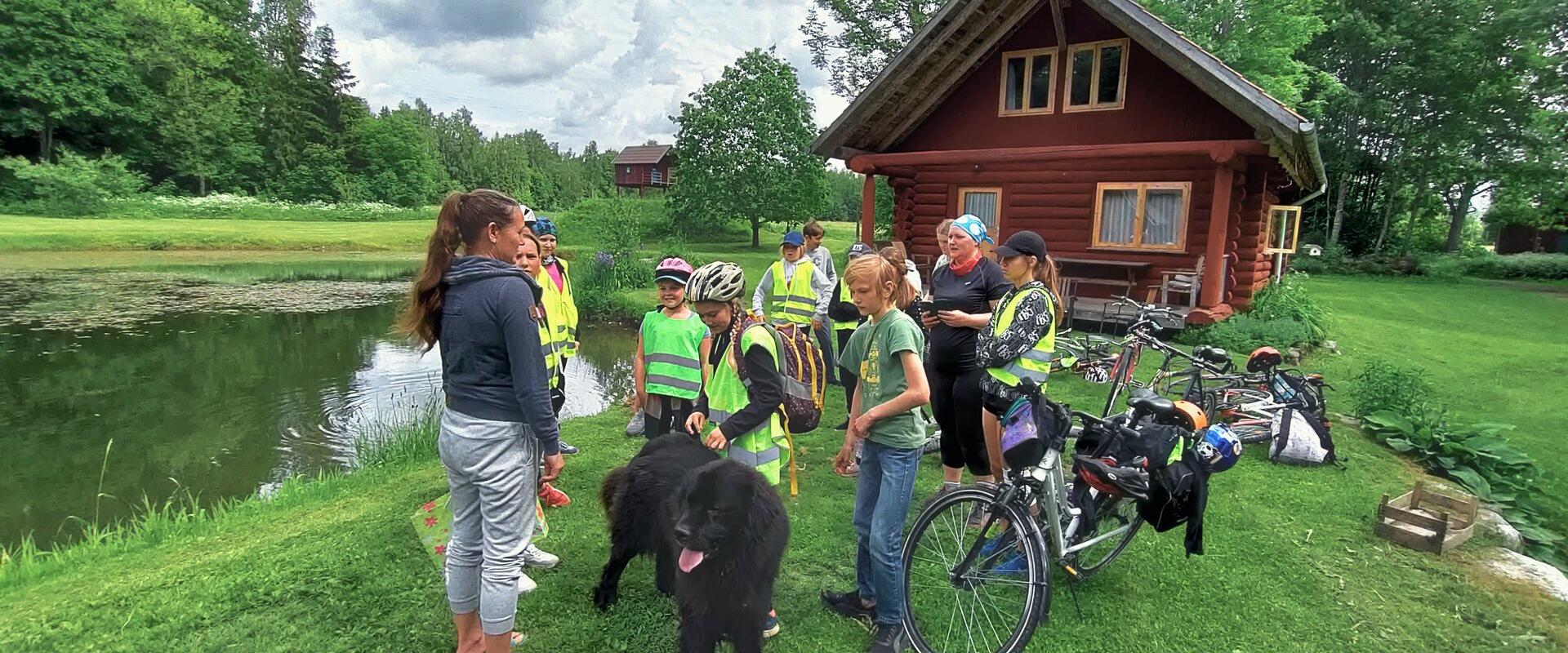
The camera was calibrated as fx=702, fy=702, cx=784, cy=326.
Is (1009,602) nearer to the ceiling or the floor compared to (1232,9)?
nearer to the floor

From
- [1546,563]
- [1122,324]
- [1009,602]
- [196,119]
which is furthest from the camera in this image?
[196,119]

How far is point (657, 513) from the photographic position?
313 cm

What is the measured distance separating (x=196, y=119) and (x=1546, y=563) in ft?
177

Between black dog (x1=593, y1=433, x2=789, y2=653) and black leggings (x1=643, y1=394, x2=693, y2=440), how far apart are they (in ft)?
2.80

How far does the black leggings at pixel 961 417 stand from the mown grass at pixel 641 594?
0.82 m

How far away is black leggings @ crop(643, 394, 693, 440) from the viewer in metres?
4.10

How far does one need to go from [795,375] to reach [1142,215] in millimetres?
11494

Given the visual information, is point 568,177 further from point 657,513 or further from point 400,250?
point 657,513

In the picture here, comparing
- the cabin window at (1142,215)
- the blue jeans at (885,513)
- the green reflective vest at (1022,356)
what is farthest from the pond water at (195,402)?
the cabin window at (1142,215)

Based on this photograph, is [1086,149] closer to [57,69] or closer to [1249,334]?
[1249,334]

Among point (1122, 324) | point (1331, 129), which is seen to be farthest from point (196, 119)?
point (1331, 129)

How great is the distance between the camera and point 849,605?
3559 mm

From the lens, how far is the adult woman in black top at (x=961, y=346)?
13.2ft

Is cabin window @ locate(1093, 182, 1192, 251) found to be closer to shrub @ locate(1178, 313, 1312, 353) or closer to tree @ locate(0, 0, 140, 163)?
shrub @ locate(1178, 313, 1312, 353)
